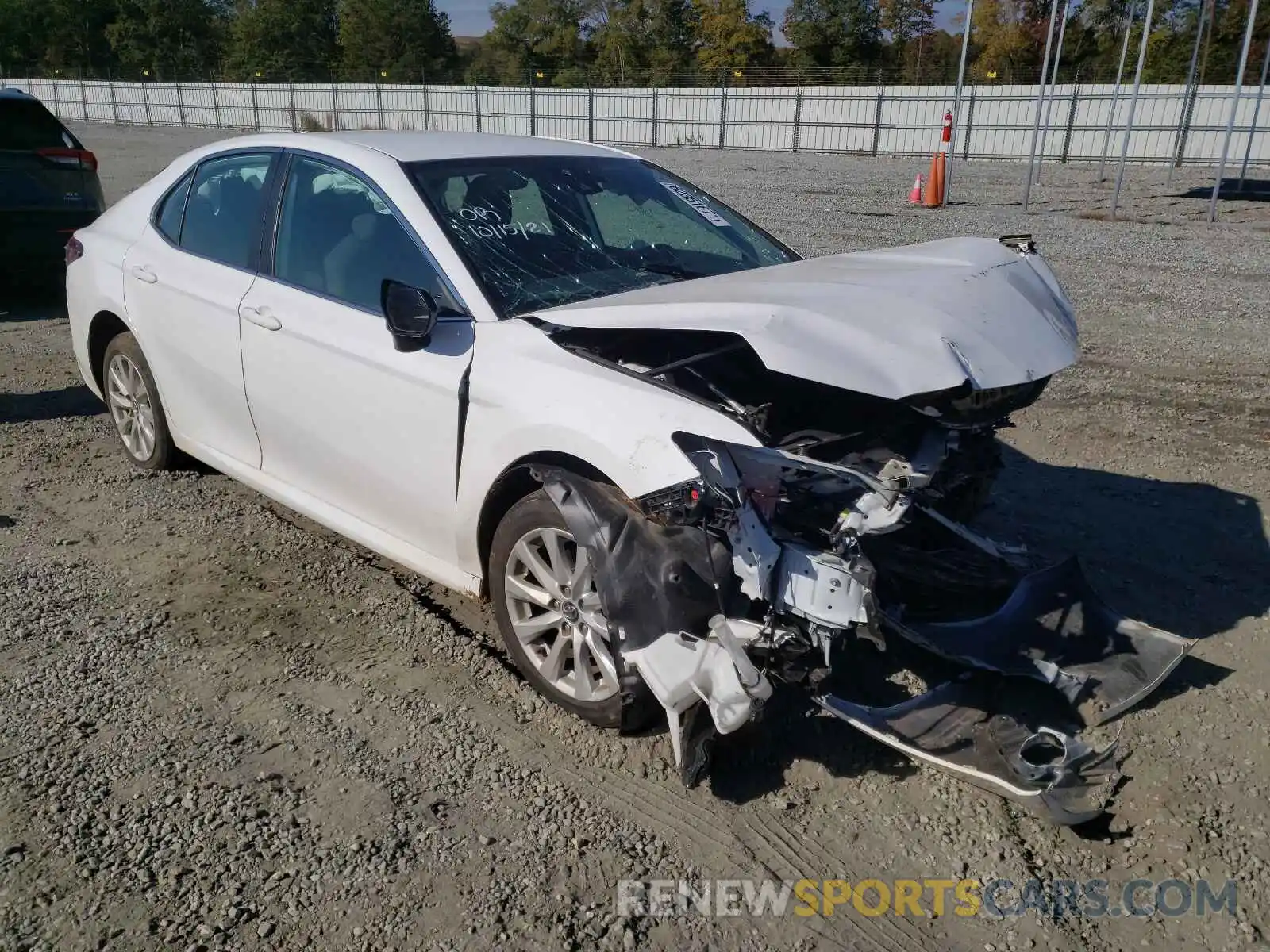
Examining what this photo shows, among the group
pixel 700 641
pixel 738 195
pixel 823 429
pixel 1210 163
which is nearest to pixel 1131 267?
pixel 738 195

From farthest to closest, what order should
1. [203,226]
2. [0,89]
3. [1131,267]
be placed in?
[1131,267], [0,89], [203,226]

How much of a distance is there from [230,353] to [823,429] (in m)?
2.57

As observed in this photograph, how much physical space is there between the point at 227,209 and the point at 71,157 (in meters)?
5.66

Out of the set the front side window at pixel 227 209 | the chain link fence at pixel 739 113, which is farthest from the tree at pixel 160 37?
the front side window at pixel 227 209

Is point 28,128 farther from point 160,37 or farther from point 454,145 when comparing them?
point 160,37

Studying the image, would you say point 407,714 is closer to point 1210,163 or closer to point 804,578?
point 804,578

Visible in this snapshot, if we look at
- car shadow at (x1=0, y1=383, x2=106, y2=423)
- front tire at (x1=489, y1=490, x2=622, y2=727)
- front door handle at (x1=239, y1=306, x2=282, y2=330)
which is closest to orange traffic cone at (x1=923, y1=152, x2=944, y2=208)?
car shadow at (x1=0, y1=383, x2=106, y2=423)

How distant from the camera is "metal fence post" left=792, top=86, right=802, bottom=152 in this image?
106 ft

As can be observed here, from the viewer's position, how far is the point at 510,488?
10.9 feet

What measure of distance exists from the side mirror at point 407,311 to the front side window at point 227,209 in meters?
1.35

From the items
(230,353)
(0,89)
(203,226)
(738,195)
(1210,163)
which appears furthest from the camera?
(1210,163)

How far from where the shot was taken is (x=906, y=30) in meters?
49.7

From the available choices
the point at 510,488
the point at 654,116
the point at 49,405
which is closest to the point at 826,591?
the point at 510,488

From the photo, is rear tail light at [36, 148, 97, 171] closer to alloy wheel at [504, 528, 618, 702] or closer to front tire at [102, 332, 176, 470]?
front tire at [102, 332, 176, 470]
